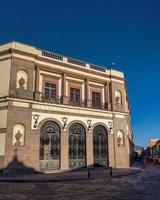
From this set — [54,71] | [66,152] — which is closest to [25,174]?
[66,152]

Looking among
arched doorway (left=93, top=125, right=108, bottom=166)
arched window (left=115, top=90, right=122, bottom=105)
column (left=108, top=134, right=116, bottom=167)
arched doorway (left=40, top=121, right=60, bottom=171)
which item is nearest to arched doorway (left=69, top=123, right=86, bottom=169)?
arched doorway (left=93, top=125, right=108, bottom=166)

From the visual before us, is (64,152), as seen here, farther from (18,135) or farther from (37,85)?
(37,85)

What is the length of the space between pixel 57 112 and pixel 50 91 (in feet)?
7.55

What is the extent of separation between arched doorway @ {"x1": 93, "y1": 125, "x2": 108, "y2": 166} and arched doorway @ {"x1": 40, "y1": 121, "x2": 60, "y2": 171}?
171 inches

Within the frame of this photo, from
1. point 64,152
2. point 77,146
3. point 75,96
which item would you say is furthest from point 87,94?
point 64,152

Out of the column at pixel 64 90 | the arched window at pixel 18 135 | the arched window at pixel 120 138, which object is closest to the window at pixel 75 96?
the column at pixel 64 90

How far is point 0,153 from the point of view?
1903cm

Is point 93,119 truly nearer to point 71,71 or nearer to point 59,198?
point 71,71

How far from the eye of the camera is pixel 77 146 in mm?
23609

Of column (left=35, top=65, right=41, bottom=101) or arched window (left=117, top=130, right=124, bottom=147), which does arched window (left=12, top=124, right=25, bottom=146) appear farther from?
arched window (left=117, top=130, right=124, bottom=147)

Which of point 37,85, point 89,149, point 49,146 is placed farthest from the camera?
point 89,149

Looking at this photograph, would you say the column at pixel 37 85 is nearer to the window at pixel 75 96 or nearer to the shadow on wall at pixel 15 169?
the window at pixel 75 96

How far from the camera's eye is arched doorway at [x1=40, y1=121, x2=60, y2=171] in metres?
21.5

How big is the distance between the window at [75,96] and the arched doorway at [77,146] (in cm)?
236
